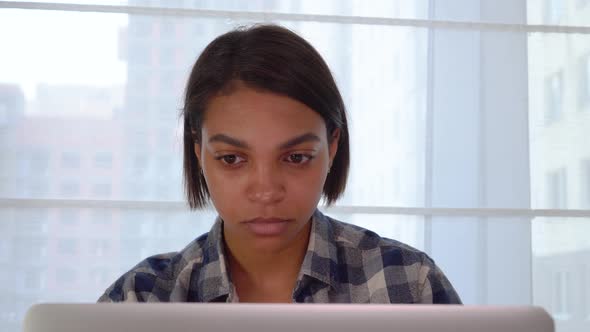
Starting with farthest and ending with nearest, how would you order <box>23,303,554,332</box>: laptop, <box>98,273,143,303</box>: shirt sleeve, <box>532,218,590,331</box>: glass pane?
<box>532,218,590,331</box>: glass pane → <box>98,273,143,303</box>: shirt sleeve → <box>23,303,554,332</box>: laptop

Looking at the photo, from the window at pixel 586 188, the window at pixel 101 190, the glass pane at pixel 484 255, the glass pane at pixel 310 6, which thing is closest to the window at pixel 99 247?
the window at pixel 101 190

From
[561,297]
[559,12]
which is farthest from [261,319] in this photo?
[559,12]

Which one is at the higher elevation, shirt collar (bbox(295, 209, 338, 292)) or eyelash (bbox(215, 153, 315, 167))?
eyelash (bbox(215, 153, 315, 167))

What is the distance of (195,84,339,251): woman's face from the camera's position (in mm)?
1069

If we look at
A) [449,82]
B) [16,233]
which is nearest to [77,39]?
[16,233]

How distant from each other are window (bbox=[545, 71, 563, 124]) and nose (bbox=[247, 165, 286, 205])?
1.43m

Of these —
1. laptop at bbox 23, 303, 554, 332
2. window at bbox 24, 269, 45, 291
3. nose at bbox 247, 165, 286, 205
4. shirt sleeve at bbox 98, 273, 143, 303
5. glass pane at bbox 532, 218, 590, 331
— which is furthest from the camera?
glass pane at bbox 532, 218, 590, 331

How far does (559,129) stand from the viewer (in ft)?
7.63

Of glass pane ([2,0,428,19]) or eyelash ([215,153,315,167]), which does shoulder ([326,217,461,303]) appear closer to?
eyelash ([215,153,315,167])

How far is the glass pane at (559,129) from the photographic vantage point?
2.31m

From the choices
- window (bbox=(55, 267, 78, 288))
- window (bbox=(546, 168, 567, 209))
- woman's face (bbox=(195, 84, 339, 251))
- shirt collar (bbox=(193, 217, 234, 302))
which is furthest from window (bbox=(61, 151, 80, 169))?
window (bbox=(546, 168, 567, 209))

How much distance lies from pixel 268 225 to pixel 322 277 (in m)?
0.16

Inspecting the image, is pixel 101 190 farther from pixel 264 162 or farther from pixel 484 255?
pixel 264 162

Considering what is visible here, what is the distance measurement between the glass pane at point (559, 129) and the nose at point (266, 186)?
1382 millimetres
